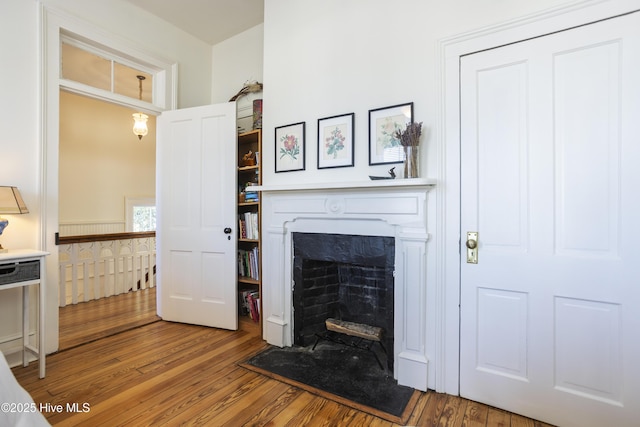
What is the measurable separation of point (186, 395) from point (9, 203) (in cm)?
173

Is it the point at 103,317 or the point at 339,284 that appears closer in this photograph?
the point at 339,284

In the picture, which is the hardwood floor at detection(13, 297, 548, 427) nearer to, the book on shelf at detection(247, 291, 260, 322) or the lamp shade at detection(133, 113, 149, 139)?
the book on shelf at detection(247, 291, 260, 322)

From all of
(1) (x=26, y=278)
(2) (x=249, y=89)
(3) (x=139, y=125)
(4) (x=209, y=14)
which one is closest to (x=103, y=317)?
(1) (x=26, y=278)

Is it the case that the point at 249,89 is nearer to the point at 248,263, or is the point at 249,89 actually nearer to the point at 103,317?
the point at 248,263

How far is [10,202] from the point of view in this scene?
82.0 inches

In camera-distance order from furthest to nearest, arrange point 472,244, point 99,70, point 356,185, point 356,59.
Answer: point 99,70, point 356,59, point 356,185, point 472,244

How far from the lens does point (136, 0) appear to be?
2973mm

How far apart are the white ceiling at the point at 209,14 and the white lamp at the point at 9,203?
2.10 m

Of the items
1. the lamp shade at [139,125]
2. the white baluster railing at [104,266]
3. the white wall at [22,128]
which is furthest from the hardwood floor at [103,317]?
the lamp shade at [139,125]

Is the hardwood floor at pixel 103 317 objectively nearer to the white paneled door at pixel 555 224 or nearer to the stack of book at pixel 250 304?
the stack of book at pixel 250 304

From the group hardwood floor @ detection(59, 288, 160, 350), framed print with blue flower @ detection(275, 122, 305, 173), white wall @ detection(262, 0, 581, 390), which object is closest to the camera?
white wall @ detection(262, 0, 581, 390)

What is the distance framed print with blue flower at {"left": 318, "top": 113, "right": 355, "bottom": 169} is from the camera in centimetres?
227

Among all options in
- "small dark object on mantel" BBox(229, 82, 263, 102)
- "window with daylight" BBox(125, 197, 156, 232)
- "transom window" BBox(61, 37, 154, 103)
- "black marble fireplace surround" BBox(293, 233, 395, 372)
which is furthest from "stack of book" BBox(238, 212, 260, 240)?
"window with daylight" BBox(125, 197, 156, 232)

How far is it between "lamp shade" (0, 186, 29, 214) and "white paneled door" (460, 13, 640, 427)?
2920 mm
